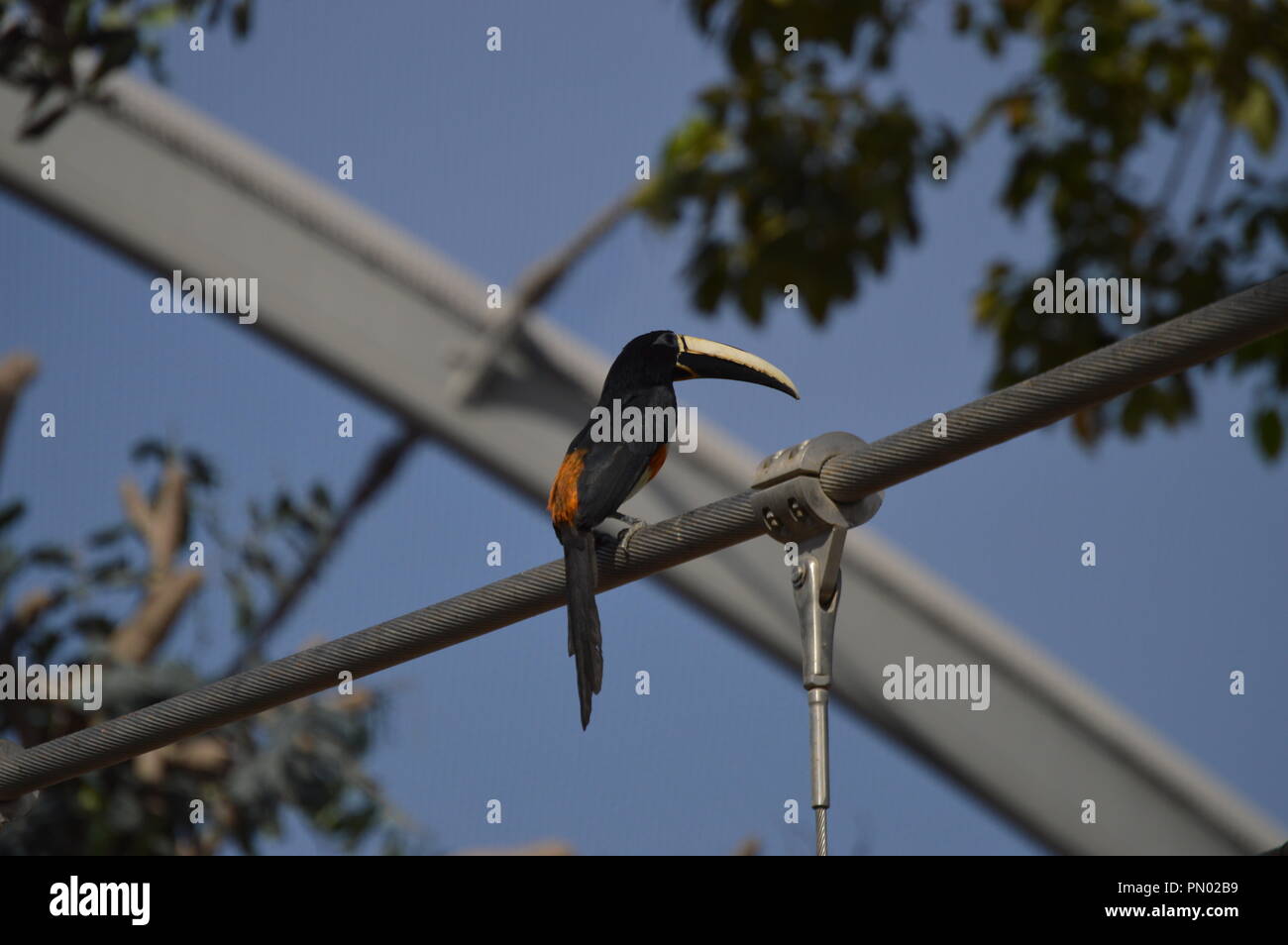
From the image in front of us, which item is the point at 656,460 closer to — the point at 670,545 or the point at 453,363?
the point at 670,545

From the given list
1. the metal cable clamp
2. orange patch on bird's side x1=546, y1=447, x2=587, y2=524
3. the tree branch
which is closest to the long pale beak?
orange patch on bird's side x1=546, y1=447, x2=587, y2=524

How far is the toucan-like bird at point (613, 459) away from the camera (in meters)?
2.72

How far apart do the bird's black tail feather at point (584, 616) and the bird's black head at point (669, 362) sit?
610 mm

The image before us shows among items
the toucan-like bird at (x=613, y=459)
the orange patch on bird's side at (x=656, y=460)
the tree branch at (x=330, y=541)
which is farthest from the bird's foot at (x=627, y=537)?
the tree branch at (x=330, y=541)

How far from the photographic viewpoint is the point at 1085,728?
730 cm

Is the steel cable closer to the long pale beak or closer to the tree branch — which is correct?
the long pale beak

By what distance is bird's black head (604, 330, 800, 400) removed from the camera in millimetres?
3312

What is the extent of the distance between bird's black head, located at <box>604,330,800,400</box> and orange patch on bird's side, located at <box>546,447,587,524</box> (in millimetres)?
279

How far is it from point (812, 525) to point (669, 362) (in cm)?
109

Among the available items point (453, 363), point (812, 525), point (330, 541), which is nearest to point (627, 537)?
point (812, 525)

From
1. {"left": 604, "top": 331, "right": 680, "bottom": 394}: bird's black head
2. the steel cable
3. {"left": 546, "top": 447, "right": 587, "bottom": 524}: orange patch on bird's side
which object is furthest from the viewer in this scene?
{"left": 604, "top": 331, "right": 680, "bottom": 394}: bird's black head

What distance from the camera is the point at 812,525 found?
2.38 m

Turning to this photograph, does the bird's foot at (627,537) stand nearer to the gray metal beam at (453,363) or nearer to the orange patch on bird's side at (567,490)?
the orange patch on bird's side at (567,490)

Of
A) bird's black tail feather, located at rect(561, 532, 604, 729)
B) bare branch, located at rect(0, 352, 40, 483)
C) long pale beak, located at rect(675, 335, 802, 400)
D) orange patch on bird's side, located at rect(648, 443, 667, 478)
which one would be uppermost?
bare branch, located at rect(0, 352, 40, 483)
